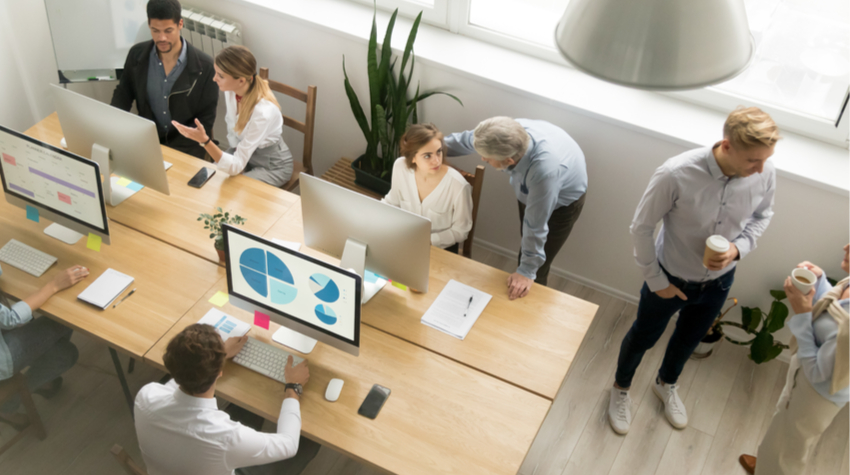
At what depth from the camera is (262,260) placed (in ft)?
7.75

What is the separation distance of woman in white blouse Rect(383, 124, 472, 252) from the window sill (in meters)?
0.74

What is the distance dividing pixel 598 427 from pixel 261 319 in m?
1.81

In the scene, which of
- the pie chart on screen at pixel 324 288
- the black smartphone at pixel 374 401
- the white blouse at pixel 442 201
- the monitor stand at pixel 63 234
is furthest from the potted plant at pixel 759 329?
the monitor stand at pixel 63 234

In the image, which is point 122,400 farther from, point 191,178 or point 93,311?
point 191,178

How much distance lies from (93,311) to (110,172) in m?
0.82

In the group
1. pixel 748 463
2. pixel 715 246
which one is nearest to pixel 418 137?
pixel 715 246

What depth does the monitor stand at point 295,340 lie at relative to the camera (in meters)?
2.56

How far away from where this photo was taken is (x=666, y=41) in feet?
4.08

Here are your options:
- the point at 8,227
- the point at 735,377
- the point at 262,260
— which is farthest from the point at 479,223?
the point at 8,227

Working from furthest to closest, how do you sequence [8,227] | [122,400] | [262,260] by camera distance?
[122,400], [8,227], [262,260]

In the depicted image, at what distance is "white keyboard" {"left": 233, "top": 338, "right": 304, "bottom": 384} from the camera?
8.09ft

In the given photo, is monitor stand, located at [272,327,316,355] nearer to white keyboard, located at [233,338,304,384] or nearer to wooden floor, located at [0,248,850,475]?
white keyboard, located at [233,338,304,384]

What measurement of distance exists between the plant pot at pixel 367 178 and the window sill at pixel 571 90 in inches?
28.2

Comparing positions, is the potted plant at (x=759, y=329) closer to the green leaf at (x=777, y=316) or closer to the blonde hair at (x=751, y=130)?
the green leaf at (x=777, y=316)
